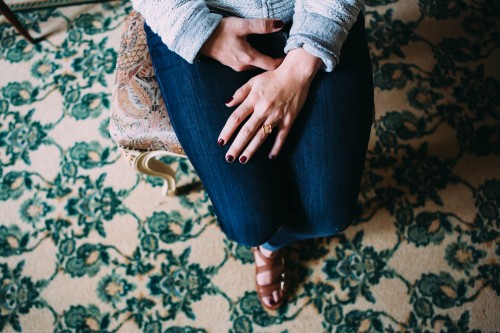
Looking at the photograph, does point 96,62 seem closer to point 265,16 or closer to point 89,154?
point 89,154

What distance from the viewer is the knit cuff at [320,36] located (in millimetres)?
593

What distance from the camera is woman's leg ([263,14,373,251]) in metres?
0.63

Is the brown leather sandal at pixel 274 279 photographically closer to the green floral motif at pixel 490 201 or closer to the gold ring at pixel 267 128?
the gold ring at pixel 267 128

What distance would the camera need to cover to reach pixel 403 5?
122 cm

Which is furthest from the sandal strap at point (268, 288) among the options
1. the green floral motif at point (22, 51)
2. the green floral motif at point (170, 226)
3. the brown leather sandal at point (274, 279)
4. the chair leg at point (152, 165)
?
the green floral motif at point (22, 51)

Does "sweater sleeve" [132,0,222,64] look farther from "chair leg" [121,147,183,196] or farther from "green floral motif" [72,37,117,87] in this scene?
"green floral motif" [72,37,117,87]

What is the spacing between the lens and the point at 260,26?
1.97ft

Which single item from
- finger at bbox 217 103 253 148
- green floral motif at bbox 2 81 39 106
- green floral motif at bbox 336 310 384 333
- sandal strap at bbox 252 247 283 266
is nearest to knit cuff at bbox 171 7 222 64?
finger at bbox 217 103 253 148

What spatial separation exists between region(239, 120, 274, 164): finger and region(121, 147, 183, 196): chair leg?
22 cm

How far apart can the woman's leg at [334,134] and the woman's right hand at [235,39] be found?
0.12 m

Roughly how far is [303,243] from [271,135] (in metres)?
0.44

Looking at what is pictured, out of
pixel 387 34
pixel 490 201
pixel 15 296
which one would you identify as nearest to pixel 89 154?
pixel 15 296

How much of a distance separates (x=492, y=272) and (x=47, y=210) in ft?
3.86

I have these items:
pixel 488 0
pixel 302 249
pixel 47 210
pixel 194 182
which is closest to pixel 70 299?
pixel 47 210
